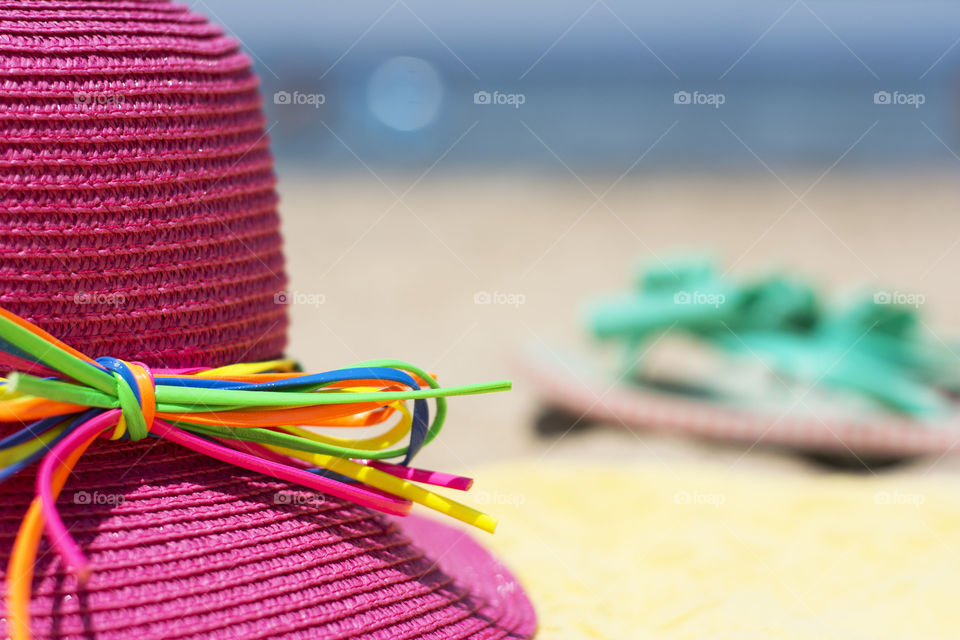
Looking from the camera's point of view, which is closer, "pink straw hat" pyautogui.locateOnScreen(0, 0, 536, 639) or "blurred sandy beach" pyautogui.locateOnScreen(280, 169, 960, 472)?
"pink straw hat" pyautogui.locateOnScreen(0, 0, 536, 639)

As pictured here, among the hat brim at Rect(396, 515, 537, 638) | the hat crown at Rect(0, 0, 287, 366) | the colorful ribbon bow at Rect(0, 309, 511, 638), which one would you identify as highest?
the hat crown at Rect(0, 0, 287, 366)

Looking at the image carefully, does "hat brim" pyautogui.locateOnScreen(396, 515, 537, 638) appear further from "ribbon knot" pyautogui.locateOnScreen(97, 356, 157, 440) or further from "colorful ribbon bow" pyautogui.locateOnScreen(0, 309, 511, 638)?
"ribbon knot" pyautogui.locateOnScreen(97, 356, 157, 440)

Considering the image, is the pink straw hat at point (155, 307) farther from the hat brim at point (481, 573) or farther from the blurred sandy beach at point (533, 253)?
the blurred sandy beach at point (533, 253)

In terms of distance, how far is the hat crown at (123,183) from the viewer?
1.38 m

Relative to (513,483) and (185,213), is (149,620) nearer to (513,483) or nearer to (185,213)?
(185,213)

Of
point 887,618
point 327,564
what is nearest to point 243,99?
point 327,564

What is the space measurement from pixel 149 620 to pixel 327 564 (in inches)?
9.7

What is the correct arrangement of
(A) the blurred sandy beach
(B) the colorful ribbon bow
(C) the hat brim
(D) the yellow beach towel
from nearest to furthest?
(B) the colorful ribbon bow, (C) the hat brim, (D) the yellow beach towel, (A) the blurred sandy beach

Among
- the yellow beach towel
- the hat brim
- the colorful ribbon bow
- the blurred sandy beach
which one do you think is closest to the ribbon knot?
the colorful ribbon bow

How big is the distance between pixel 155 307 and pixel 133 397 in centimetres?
13

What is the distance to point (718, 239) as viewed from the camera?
8.83 metres

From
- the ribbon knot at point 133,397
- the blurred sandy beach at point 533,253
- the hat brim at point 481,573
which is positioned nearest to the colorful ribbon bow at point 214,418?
the ribbon knot at point 133,397

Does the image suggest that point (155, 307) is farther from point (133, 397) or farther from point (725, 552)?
point (725, 552)

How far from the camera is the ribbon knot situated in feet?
4.56
